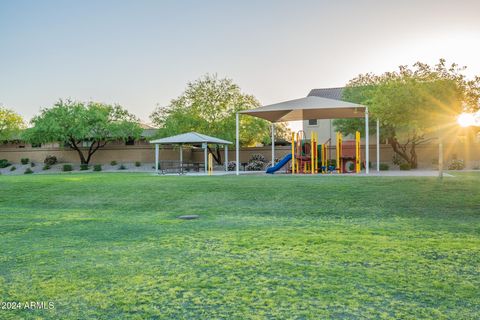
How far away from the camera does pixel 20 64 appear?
23500 millimetres

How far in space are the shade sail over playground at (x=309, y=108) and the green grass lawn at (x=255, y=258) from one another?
8.53 meters

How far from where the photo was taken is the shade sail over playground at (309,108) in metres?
19.3

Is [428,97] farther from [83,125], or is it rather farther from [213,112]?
[83,125]

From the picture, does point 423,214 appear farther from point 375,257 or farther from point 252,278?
point 252,278

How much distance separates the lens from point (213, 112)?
3406cm

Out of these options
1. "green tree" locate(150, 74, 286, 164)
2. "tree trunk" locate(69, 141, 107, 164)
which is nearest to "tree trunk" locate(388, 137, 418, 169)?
"green tree" locate(150, 74, 286, 164)

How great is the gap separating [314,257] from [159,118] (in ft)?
107

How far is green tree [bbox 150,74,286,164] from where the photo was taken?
33.2 m

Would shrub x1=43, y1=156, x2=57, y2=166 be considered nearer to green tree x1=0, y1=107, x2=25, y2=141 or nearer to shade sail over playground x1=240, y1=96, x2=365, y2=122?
green tree x1=0, y1=107, x2=25, y2=141

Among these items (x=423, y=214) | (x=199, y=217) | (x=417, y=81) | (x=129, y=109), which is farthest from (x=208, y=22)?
(x=129, y=109)


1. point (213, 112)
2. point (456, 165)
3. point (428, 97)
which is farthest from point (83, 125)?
point (428, 97)

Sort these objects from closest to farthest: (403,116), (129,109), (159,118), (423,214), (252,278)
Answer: (252,278) → (423,214) → (403,116) → (159,118) → (129,109)

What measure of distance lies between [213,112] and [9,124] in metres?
24.8

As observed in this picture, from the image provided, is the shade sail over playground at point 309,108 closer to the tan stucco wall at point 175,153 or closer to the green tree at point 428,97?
the green tree at point 428,97
